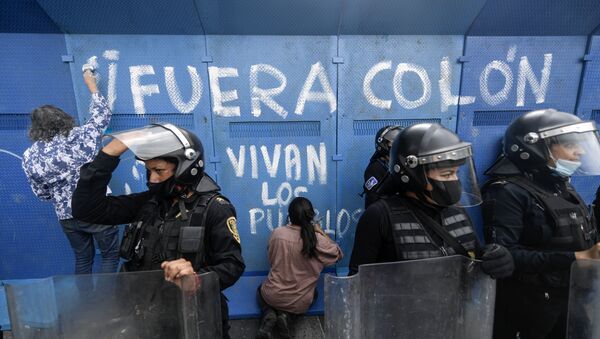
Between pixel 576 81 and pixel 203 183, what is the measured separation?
378 cm

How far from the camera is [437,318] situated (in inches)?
Result: 44.0

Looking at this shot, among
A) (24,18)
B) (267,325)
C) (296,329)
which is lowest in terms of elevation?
(296,329)

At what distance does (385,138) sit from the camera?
296 cm

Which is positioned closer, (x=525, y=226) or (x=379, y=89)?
(x=525, y=226)

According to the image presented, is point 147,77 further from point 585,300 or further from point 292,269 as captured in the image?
point 585,300

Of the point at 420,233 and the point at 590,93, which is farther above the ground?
the point at 590,93

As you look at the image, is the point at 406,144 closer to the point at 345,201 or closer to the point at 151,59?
the point at 345,201

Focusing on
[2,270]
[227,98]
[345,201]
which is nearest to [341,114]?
[345,201]

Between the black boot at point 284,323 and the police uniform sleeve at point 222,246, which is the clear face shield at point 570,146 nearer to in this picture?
the police uniform sleeve at point 222,246

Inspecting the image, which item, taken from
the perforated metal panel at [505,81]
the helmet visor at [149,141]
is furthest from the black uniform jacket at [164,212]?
the perforated metal panel at [505,81]

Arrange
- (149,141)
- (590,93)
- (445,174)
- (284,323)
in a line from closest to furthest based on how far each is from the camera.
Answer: (149,141), (445,174), (284,323), (590,93)

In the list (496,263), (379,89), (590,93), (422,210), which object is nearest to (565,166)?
(422,210)

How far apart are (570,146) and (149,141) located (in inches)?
85.2

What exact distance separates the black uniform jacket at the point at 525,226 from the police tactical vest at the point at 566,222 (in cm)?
2
